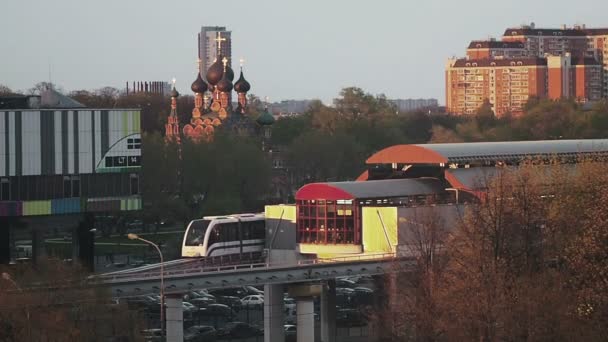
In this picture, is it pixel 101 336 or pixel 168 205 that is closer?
pixel 101 336

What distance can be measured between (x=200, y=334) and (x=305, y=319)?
287 inches

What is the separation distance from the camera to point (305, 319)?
69.1 meters

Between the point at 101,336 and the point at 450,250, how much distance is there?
11577 mm

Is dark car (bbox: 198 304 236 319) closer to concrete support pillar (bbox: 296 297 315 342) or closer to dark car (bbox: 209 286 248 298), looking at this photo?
dark car (bbox: 209 286 248 298)

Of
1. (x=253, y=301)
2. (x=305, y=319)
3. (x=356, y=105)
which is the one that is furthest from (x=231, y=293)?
(x=356, y=105)

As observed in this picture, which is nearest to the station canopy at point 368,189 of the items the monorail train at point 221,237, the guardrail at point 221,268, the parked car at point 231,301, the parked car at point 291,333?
the monorail train at point 221,237

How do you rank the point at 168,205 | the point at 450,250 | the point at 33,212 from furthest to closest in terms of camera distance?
the point at 168,205 → the point at 33,212 → the point at 450,250

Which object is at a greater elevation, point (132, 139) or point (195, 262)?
point (132, 139)

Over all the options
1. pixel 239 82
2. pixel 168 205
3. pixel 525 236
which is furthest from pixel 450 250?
pixel 239 82

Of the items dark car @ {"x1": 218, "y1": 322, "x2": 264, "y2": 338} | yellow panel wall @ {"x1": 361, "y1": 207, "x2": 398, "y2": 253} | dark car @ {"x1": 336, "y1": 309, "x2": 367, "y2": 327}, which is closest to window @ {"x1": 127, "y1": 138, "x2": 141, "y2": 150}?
dark car @ {"x1": 218, "y1": 322, "x2": 264, "y2": 338}

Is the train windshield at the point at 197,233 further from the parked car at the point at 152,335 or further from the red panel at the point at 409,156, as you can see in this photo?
the red panel at the point at 409,156

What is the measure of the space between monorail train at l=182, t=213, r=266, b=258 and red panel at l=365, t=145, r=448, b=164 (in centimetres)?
789

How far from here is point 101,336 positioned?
2174 inches

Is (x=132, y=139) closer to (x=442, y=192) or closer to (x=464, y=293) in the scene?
(x=442, y=192)
